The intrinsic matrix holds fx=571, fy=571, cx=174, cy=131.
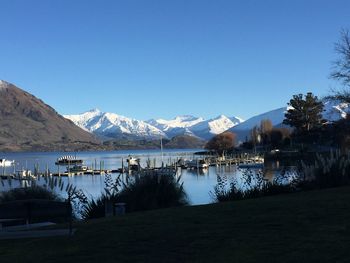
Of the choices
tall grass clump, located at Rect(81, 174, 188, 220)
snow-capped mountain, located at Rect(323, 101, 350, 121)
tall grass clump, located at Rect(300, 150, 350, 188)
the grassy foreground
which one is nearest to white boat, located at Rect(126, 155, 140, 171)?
tall grass clump, located at Rect(81, 174, 188, 220)

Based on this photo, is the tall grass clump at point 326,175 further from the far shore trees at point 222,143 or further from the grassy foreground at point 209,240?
the far shore trees at point 222,143

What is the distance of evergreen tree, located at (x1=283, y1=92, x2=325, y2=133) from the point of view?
4348 inches

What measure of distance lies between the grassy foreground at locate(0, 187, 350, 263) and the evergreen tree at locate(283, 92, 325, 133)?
10225cm

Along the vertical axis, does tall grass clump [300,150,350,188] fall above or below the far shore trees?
Answer: below

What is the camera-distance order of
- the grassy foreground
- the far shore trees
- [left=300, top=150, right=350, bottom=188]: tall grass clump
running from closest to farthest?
the grassy foreground
[left=300, top=150, right=350, bottom=188]: tall grass clump
the far shore trees

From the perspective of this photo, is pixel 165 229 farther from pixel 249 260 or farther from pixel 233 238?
pixel 249 260

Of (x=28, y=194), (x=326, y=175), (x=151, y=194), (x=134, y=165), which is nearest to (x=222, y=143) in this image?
(x=134, y=165)

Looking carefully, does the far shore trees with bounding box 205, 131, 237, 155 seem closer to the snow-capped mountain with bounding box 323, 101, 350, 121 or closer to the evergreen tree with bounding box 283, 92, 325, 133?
the evergreen tree with bounding box 283, 92, 325, 133

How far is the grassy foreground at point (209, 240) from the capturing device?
6586mm

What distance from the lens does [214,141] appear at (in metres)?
158

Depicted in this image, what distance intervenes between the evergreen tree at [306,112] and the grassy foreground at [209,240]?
102248mm

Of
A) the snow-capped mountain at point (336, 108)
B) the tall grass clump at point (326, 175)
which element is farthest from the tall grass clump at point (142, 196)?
the snow-capped mountain at point (336, 108)

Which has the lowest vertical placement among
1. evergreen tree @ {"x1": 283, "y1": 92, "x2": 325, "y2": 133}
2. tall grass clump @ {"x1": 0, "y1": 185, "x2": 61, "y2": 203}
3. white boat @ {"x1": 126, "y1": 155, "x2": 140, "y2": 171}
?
tall grass clump @ {"x1": 0, "y1": 185, "x2": 61, "y2": 203}

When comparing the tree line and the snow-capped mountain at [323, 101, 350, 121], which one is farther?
the tree line
